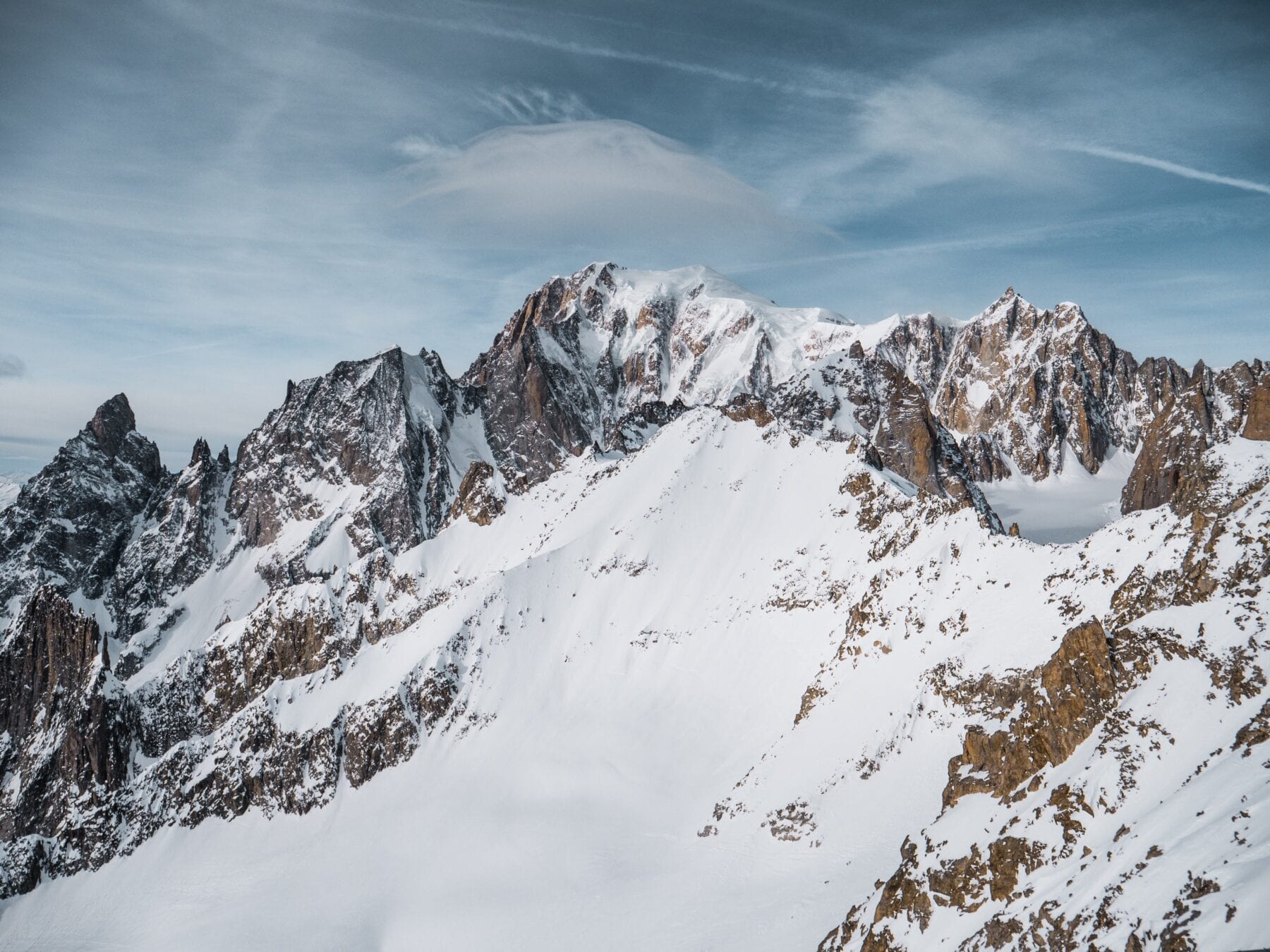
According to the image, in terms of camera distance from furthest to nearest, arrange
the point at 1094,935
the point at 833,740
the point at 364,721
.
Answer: the point at 364,721 → the point at 833,740 → the point at 1094,935

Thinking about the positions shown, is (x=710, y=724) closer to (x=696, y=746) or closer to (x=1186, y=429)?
(x=696, y=746)

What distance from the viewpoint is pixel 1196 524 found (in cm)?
4306

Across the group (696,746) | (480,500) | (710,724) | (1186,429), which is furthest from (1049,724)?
(1186,429)

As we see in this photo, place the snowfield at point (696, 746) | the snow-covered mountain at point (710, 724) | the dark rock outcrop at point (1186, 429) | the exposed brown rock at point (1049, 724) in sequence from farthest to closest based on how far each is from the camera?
the dark rock outcrop at point (1186, 429) < the exposed brown rock at point (1049, 724) < the snowfield at point (696, 746) < the snow-covered mountain at point (710, 724)

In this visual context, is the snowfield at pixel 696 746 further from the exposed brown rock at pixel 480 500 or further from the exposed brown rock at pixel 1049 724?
the exposed brown rock at pixel 480 500

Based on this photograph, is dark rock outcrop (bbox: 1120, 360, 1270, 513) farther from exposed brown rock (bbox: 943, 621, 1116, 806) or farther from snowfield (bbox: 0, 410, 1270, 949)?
exposed brown rock (bbox: 943, 621, 1116, 806)

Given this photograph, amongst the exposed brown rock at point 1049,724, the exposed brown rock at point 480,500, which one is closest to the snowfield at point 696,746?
the exposed brown rock at point 1049,724

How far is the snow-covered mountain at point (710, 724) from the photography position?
33.3 meters

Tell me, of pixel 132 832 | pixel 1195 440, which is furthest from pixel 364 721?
pixel 1195 440

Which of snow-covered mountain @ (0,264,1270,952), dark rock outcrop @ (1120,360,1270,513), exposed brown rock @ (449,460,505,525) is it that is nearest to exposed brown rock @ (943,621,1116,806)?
snow-covered mountain @ (0,264,1270,952)

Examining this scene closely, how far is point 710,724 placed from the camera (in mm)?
86938

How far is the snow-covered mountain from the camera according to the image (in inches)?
1313

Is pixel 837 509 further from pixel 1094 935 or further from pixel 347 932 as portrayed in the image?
pixel 1094 935

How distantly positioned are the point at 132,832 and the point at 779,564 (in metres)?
95.9
